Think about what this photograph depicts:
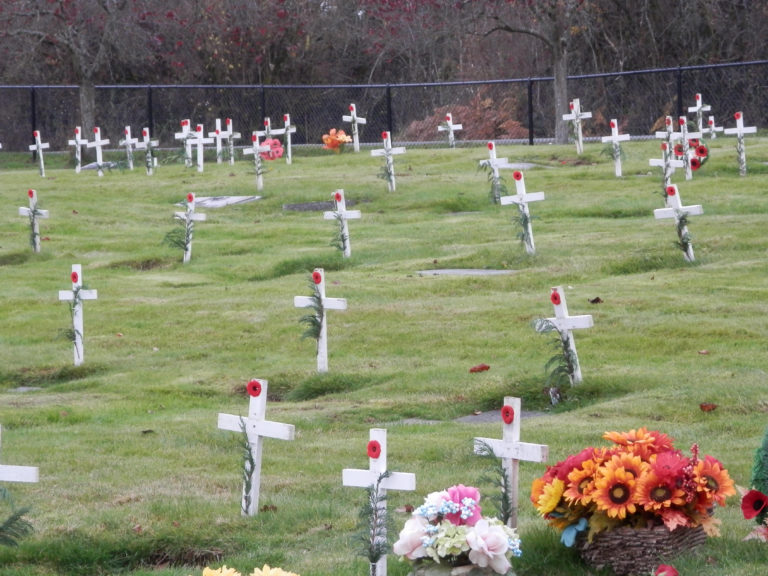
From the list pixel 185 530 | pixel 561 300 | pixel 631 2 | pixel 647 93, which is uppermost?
pixel 631 2

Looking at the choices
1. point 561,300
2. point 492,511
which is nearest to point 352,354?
point 561,300

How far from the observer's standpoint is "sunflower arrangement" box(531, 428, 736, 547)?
18.8 ft

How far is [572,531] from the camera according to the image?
591 centimetres

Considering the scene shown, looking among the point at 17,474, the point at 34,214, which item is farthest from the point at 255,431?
the point at 34,214

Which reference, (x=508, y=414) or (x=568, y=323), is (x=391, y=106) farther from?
(x=508, y=414)

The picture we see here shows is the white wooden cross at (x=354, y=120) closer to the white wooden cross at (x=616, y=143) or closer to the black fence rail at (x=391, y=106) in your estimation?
the black fence rail at (x=391, y=106)

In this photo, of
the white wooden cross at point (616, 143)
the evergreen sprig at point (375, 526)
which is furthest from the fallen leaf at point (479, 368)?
the white wooden cross at point (616, 143)

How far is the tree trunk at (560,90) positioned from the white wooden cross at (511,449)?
923 inches

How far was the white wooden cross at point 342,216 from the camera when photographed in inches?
626

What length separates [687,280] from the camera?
13.7m

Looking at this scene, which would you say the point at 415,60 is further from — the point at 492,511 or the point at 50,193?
the point at 492,511

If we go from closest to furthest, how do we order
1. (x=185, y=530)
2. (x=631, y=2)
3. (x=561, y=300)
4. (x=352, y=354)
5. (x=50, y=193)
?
(x=185, y=530) → (x=561, y=300) → (x=352, y=354) → (x=50, y=193) → (x=631, y=2)

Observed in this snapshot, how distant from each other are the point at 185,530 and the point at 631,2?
1244 inches

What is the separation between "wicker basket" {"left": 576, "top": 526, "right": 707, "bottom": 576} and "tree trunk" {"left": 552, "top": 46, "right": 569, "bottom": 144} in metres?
24.0
